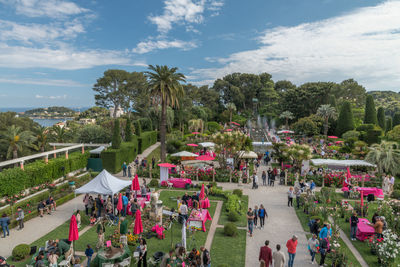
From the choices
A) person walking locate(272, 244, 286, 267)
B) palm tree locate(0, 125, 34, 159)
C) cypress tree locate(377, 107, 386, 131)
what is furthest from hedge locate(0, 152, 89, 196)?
cypress tree locate(377, 107, 386, 131)

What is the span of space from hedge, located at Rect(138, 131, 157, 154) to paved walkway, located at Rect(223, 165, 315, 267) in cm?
1906

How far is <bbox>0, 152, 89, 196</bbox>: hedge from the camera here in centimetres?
1538

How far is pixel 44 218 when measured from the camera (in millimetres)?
14211

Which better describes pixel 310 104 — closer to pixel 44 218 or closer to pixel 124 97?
pixel 124 97

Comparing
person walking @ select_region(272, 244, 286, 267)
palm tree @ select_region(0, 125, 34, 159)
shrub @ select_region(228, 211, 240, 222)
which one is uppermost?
palm tree @ select_region(0, 125, 34, 159)

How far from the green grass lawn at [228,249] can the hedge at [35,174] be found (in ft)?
41.0

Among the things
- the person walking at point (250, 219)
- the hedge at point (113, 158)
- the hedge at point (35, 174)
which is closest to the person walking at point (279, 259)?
the person walking at point (250, 219)

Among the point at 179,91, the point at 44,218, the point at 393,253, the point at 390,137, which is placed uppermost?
the point at 179,91

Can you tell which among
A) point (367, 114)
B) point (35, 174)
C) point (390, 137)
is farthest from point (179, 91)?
point (367, 114)

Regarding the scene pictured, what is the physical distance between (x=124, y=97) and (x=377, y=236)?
48.0 m

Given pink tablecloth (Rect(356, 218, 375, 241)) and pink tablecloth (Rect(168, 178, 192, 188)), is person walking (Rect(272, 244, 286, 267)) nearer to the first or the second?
pink tablecloth (Rect(356, 218, 375, 241))

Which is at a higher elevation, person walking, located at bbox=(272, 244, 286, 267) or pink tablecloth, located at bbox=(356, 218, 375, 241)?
person walking, located at bbox=(272, 244, 286, 267)

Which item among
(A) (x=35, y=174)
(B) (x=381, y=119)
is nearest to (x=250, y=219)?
(A) (x=35, y=174)

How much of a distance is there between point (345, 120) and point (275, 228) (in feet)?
130
